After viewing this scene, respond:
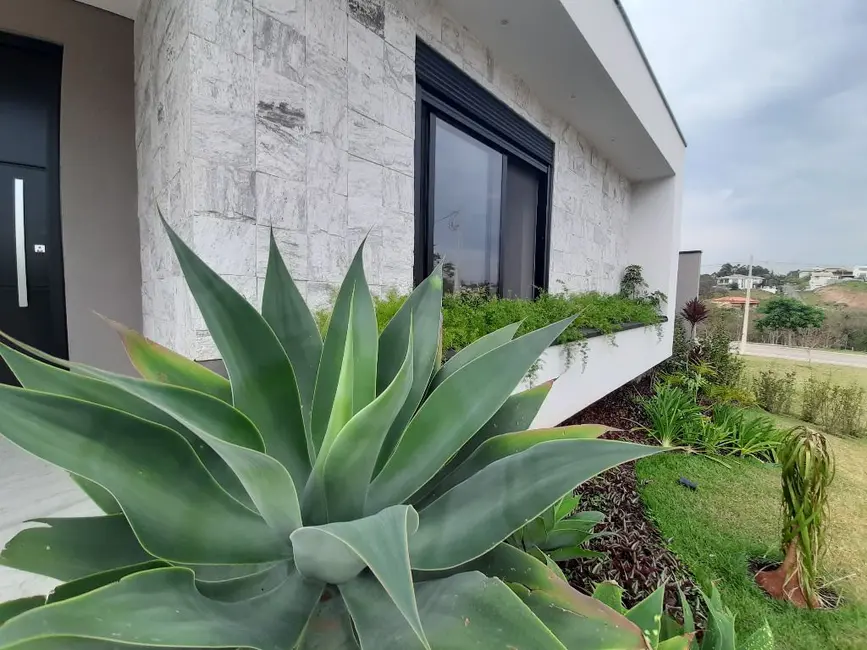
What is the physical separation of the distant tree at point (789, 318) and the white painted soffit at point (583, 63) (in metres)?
6.87

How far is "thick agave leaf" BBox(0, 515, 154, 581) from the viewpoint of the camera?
0.51m

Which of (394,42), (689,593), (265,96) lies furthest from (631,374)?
(265,96)

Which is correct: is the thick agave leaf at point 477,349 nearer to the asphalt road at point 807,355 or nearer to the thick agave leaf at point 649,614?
the thick agave leaf at point 649,614

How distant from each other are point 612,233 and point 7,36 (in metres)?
6.76

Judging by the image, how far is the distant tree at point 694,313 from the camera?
8094 mm

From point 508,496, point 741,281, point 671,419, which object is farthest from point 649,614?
point 741,281

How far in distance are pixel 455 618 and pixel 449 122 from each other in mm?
3413

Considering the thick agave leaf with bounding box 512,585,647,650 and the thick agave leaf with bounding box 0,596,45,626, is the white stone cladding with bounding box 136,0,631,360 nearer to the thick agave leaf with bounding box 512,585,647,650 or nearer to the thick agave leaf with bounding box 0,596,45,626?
the thick agave leaf with bounding box 0,596,45,626

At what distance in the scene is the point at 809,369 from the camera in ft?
26.4

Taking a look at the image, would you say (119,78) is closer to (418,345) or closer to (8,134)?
(8,134)

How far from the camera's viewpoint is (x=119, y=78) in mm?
2645

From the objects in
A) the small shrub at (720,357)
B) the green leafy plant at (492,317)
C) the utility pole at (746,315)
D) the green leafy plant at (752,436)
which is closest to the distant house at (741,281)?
the utility pole at (746,315)

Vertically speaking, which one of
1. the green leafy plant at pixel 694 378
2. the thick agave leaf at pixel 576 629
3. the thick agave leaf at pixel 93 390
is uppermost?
the thick agave leaf at pixel 93 390

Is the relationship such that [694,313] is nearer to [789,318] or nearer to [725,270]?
[725,270]
